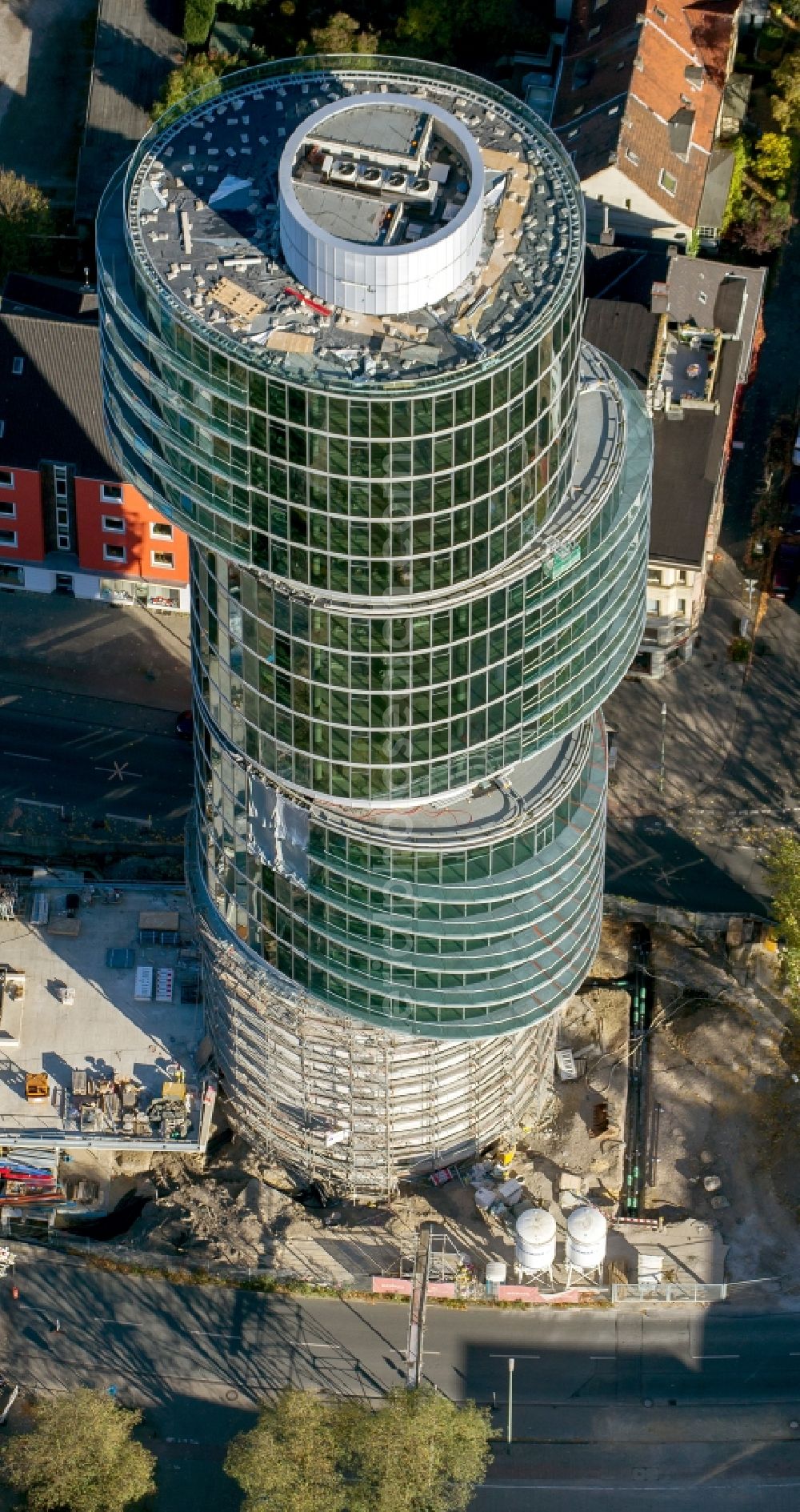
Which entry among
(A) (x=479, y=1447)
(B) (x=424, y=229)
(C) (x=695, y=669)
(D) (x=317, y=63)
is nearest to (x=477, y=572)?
(B) (x=424, y=229)

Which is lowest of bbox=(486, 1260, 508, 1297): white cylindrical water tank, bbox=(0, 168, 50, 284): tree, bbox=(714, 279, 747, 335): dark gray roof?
bbox=(486, 1260, 508, 1297): white cylindrical water tank

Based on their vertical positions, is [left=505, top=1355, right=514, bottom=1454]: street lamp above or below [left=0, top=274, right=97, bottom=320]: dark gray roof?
below

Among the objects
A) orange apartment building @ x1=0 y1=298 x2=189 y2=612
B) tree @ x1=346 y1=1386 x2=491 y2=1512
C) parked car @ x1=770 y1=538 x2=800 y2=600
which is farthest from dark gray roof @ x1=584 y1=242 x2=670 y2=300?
tree @ x1=346 y1=1386 x2=491 y2=1512

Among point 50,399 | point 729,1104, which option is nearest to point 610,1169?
point 729,1104

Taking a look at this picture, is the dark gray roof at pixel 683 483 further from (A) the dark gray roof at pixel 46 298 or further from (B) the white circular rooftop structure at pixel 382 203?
(B) the white circular rooftop structure at pixel 382 203

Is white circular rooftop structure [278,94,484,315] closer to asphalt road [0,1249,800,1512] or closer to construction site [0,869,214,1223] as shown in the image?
construction site [0,869,214,1223]

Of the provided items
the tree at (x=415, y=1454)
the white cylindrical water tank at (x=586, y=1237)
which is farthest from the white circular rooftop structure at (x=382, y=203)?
the tree at (x=415, y=1454)
